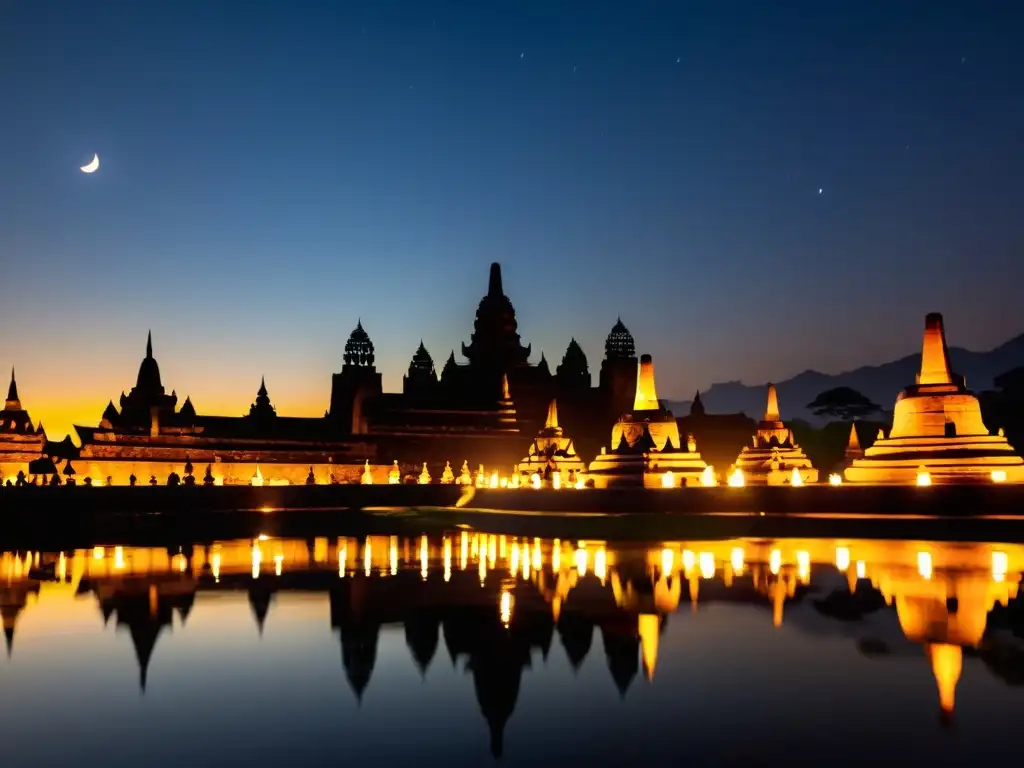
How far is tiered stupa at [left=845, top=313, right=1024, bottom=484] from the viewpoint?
3072cm

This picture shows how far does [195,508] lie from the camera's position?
44.0 meters

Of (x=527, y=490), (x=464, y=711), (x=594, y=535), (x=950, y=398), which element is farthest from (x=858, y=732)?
(x=527, y=490)

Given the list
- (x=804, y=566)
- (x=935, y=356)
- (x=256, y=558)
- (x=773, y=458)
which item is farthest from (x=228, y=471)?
(x=804, y=566)

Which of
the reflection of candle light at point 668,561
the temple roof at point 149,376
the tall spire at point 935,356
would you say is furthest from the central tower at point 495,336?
the reflection of candle light at point 668,561

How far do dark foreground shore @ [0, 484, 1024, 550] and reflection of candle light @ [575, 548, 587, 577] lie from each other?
3.69m

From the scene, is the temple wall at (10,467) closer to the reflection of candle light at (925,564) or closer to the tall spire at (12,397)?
the tall spire at (12,397)

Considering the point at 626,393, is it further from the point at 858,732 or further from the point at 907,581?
the point at 858,732

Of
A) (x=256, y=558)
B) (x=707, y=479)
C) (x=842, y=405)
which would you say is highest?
(x=842, y=405)

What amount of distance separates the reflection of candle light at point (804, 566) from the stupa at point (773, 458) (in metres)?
21.7

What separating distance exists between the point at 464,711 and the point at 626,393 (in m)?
74.7

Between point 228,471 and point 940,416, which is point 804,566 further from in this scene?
point 228,471

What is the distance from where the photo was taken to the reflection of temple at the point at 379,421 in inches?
2330

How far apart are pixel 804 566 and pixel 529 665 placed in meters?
10.1

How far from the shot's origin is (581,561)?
23172mm
